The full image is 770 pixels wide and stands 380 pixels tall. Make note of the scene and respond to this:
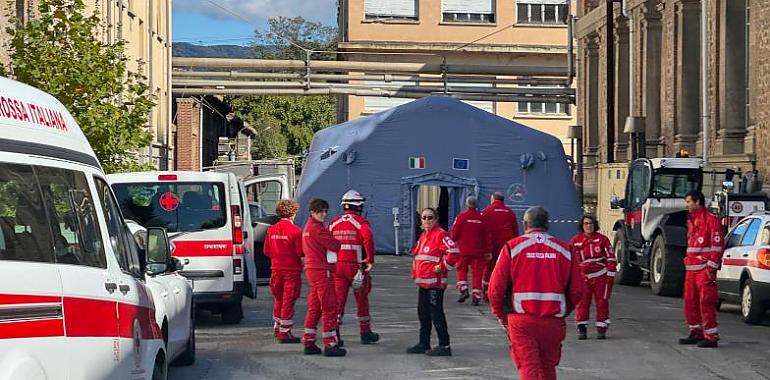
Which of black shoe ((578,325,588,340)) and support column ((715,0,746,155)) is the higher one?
support column ((715,0,746,155))

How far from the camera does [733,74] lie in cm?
3334

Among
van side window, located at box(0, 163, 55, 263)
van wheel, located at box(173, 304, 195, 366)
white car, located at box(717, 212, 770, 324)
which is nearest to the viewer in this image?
van side window, located at box(0, 163, 55, 263)

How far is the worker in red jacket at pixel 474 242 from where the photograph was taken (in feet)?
68.0

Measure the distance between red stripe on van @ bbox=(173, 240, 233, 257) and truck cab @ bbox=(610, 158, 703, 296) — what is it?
Result: 9.68 metres

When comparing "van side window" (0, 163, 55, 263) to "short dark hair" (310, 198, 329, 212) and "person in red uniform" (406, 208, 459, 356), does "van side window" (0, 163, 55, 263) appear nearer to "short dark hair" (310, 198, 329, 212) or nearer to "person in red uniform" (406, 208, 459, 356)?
"short dark hair" (310, 198, 329, 212)

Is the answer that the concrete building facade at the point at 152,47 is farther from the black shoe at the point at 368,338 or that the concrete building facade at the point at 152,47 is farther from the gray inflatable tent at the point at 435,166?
the black shoe at the point at 368,338

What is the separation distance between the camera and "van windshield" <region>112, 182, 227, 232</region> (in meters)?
16.6

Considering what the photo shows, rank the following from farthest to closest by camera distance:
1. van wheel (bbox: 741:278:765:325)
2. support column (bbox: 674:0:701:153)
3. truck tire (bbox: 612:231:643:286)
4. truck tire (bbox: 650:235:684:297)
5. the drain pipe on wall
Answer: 1. support column (bbox: 674:0:701:153)
2. the drain pipe on wall
3. truck tire (bbox: 612:231:643:286)
4. truck tire (bbox: 650:235:684:297)
5. van wheel (bbox: 741:278:765:325)

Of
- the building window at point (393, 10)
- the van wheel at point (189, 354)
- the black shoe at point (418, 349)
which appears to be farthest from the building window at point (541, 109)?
the van wheel at point (189, 354)

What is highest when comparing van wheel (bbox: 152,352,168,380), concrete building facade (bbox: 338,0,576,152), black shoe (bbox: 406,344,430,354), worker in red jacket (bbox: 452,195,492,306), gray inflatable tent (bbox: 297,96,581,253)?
concrete building facade (bbox: 338,0,576,152)

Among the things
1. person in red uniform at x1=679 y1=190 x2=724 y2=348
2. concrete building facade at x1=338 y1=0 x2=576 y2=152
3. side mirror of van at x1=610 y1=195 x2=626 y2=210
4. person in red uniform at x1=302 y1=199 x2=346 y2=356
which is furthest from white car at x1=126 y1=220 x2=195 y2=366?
concrete building facade at x1=338 y1=0 x2=576 y2=152

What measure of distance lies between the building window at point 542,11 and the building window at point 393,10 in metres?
5.49

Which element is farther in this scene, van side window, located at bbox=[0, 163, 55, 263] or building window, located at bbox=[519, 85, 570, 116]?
building window, located at bbox=[519, 85, 570, 116]

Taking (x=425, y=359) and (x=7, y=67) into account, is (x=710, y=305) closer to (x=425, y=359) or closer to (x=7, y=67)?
(x=425, y=359)
